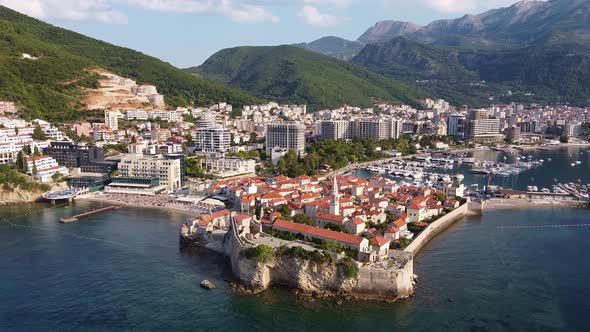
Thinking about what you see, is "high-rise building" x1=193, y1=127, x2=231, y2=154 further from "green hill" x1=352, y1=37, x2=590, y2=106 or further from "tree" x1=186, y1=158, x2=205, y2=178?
"green hill" x1=352, y1=37, x2=590, y2=106

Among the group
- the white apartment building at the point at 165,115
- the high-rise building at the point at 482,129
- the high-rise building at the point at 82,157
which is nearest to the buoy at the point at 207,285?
the high-rise building at the point at 82,157

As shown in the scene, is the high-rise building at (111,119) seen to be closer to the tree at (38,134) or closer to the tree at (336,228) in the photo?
the tree at (38,134)

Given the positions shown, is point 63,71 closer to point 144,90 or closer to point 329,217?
point 144,90

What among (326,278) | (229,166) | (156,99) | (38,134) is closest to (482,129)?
(229,166)


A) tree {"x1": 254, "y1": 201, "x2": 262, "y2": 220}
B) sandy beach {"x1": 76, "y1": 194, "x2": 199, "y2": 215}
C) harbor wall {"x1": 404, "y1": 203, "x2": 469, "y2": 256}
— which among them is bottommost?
harbor wall {"x1": 404, "y1": 203, "x2": 469, "y2": 256}

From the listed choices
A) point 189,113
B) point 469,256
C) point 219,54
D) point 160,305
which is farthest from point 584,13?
point 160,305

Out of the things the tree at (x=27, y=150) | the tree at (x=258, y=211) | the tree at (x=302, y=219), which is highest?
the tree at (x=27, y=150)

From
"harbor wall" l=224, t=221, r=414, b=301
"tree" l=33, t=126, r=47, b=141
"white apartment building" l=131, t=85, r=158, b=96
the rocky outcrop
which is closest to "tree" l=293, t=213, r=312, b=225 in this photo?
"harbor wall" l=224, t=221, r=414, b=301
